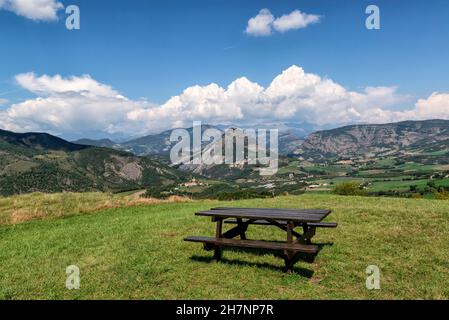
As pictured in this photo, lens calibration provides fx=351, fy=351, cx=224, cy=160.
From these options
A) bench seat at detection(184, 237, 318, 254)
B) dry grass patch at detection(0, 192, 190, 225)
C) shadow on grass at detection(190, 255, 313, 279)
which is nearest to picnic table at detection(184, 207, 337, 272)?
bench seat at detection(184, 237, 318, 254)

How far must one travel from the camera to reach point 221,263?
1007cm

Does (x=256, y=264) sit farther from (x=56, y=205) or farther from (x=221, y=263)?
(x=56, y=205)

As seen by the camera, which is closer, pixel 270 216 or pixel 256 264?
pixel 270 216

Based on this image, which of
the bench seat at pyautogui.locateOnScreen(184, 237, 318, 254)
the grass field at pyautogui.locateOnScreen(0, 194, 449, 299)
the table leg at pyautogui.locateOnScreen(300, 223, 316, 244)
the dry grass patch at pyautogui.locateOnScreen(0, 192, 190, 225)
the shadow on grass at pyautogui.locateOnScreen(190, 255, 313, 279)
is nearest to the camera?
the grass field at pyautogui.locateOnScreen(0, 194, 449, 299)

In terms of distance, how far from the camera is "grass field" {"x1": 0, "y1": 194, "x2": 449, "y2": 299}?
8.09 m

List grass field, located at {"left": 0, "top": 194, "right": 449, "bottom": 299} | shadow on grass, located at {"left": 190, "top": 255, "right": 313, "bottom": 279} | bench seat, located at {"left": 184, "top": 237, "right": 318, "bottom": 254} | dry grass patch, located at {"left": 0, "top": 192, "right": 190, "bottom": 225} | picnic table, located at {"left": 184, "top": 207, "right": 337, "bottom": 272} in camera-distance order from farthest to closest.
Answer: dry grass patch, located at {"left": 0, "top": 192, "right": 190, "bottom": 225} → shadow on grass, located at {"left": 190, "top": 255, "right": 313, "bottom": 279} → picnic table, located at {"left": 184, "top": 207, "right": 337, "bottom": 272} → bench seat, located at {"left": 184, "top": 237, "right": 318, "bottom": 254} → grass field, located at {"left": 0, "top": 194, "right": 449, "bottom": 299}

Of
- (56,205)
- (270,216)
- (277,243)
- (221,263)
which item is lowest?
(56,205)

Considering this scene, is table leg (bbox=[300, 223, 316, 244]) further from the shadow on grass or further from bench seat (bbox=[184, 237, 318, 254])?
the shadow on grass

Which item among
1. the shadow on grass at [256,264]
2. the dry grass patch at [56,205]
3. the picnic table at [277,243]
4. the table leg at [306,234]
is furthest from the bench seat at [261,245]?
the dry grass patch at [56,205]

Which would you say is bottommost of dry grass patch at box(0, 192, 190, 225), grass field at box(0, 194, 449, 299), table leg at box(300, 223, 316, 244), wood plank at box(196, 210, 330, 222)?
dry grass patch at box(0, 192, 190, 225)

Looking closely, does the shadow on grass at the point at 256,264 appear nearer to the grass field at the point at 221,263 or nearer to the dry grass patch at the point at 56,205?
the grass field at the point at 221,263

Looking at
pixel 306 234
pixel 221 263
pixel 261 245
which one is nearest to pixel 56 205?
pixel 221 263

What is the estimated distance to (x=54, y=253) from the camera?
11.9 meters

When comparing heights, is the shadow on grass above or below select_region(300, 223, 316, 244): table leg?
below
